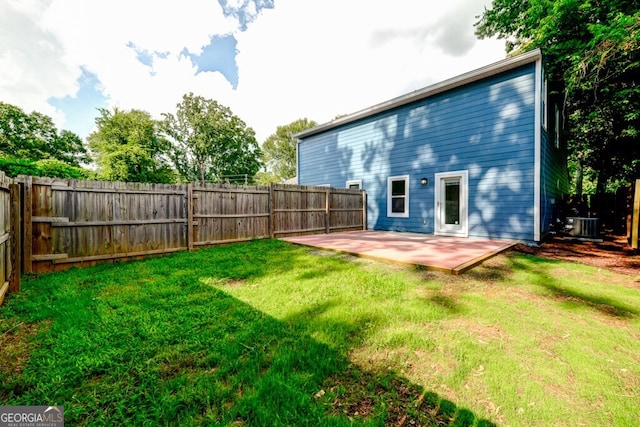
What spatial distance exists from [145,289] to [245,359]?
235 cm

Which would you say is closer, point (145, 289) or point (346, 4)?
point (145, 289)

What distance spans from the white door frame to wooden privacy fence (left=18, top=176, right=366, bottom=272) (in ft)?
14.0

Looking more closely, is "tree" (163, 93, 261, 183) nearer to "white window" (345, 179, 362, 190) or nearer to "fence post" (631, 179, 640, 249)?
"white window" (345, 179, 362, 190)

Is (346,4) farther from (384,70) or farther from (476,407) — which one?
(476,407)

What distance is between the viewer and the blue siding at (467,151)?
680cm

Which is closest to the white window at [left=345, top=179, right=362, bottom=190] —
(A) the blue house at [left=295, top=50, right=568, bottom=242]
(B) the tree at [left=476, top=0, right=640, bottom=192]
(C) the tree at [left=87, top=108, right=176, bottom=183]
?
(A) the blue house at [left=295, top=50, right=568, bottom=242]

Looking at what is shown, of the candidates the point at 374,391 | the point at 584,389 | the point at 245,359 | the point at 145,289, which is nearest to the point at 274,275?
the point at 145,289

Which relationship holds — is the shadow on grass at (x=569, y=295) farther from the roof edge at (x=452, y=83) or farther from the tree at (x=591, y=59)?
the roof edge at (x=452, y=83)

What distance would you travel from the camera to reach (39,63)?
40.3 feet

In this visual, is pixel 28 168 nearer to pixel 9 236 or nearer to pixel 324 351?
pixel 9 236

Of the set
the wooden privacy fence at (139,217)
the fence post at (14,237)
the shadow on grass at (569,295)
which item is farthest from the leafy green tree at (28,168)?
the shadow on grass at (569,295)

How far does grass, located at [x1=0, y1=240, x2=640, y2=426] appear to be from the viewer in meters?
1.52

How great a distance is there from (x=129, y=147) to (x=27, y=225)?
2137cm

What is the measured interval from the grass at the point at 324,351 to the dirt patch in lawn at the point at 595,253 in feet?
4.21
